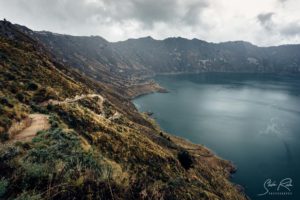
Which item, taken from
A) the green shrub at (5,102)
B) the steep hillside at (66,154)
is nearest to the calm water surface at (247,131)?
the steep hillside at (66,154)

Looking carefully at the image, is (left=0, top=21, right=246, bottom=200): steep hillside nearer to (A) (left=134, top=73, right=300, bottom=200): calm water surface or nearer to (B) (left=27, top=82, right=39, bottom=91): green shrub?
(B) (left=27, top=82, right=39, bottom=91): green shrub

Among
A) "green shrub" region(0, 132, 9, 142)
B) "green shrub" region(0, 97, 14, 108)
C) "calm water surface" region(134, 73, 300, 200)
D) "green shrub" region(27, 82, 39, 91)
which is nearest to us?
"green shrub" region(0, 132, 9, 142)

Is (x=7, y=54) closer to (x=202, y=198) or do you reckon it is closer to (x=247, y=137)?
(x=202, y=198)

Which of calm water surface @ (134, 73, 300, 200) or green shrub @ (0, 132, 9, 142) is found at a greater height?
green shrub @ (0, 132, 9, 142)

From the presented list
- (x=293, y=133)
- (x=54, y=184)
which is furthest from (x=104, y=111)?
(x=293, y=133)

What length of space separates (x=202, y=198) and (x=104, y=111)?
117 feet

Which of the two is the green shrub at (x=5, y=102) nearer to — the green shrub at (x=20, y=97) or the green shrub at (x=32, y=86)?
the green shrub at (x=20, y=97)

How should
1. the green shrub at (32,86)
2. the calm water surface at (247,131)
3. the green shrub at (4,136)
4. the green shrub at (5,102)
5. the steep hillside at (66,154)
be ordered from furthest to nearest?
the calm water surface at (247,131)
the green shrub at (32,86)
the green shrub at (5,102)
the green shrub at (4,136)
the steep hillside at (66,154)

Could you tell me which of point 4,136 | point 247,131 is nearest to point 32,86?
point 4,136

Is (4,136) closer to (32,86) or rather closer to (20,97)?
(20,97)

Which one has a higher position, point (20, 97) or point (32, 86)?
point (32, 86)

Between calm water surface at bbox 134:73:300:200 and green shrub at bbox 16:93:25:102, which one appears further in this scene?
calm water surface at bbox 134:73:300:200

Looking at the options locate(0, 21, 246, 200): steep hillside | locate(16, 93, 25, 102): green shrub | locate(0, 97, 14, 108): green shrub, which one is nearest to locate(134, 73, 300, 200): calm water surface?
locate(0, 21, 246, 200): steep hillside

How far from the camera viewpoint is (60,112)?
3778 centimetres
